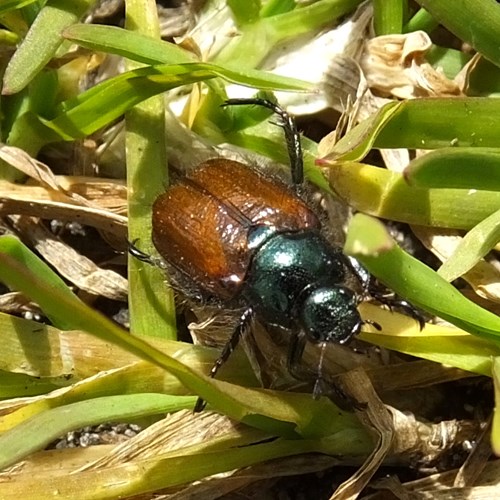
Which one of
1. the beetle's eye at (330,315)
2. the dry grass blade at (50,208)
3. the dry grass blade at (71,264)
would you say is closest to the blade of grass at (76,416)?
the beetle's eye at (330,315)

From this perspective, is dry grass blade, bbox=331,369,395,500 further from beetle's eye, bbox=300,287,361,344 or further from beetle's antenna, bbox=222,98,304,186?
beetle's antenna, bbox=222,98,304,186

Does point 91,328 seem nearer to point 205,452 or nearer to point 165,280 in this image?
point 205,452

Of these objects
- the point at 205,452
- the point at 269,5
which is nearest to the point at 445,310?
the point at 205,452

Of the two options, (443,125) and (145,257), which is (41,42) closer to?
(145,257)

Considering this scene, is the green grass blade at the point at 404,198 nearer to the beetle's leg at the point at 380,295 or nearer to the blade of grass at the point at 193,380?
the beetle's leg at the point at 380,295

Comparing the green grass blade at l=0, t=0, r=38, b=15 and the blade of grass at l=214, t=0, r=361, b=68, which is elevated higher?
the green grass blade at l=0, t=0, r=38, b=15

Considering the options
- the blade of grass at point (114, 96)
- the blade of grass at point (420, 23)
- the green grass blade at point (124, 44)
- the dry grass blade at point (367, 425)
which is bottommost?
the dry grass blade at point (367, 425)

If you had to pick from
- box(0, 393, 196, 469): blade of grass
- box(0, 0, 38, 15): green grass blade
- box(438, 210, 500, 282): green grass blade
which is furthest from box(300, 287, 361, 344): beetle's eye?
box(0, 0, 38, 15): green grass blade

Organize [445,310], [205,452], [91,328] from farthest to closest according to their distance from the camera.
→ [205,452]
[445,310]
[91,328]
